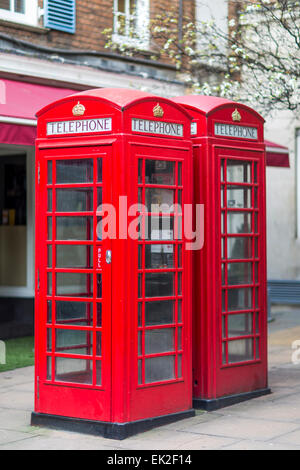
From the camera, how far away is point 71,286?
6.57 metres

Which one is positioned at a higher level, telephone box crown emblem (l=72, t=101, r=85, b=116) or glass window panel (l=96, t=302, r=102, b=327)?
telephone box crown emblem (l=72, t=101, r=85, b=116)

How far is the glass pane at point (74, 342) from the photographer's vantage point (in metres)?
6.37

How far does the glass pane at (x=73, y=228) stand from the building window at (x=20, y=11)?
19.4 feet

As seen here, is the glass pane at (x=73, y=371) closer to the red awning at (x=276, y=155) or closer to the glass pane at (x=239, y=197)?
the glass pane at (x=239, y=197)

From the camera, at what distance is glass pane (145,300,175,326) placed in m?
6.38

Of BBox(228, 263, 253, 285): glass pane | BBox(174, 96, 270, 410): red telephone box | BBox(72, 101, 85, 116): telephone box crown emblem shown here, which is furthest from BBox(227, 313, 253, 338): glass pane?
BBox(72, 101, 85, 116): telephone box crown emblem

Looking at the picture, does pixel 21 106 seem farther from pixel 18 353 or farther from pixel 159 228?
pixel 159 228

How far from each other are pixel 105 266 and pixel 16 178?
6.90 meters

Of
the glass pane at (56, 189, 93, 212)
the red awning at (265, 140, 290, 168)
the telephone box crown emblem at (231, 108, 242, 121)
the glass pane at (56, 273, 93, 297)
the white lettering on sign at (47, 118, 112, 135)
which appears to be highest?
the red awning at (265, 140, 290, 168)

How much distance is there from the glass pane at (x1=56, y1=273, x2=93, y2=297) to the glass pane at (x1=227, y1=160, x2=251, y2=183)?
1633 mm

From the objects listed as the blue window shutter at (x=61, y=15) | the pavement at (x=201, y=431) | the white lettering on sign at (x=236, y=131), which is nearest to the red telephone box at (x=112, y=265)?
A: the pavement at (x=201, y=431)

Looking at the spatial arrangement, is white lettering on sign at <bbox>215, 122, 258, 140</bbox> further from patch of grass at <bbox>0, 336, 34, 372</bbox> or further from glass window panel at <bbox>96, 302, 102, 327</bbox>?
patch of grass at <bbox>0, 336, 34, 372</bbox>

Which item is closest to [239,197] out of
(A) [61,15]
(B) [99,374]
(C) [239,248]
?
(C) [239,248]

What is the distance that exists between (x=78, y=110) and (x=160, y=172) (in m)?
0.81
